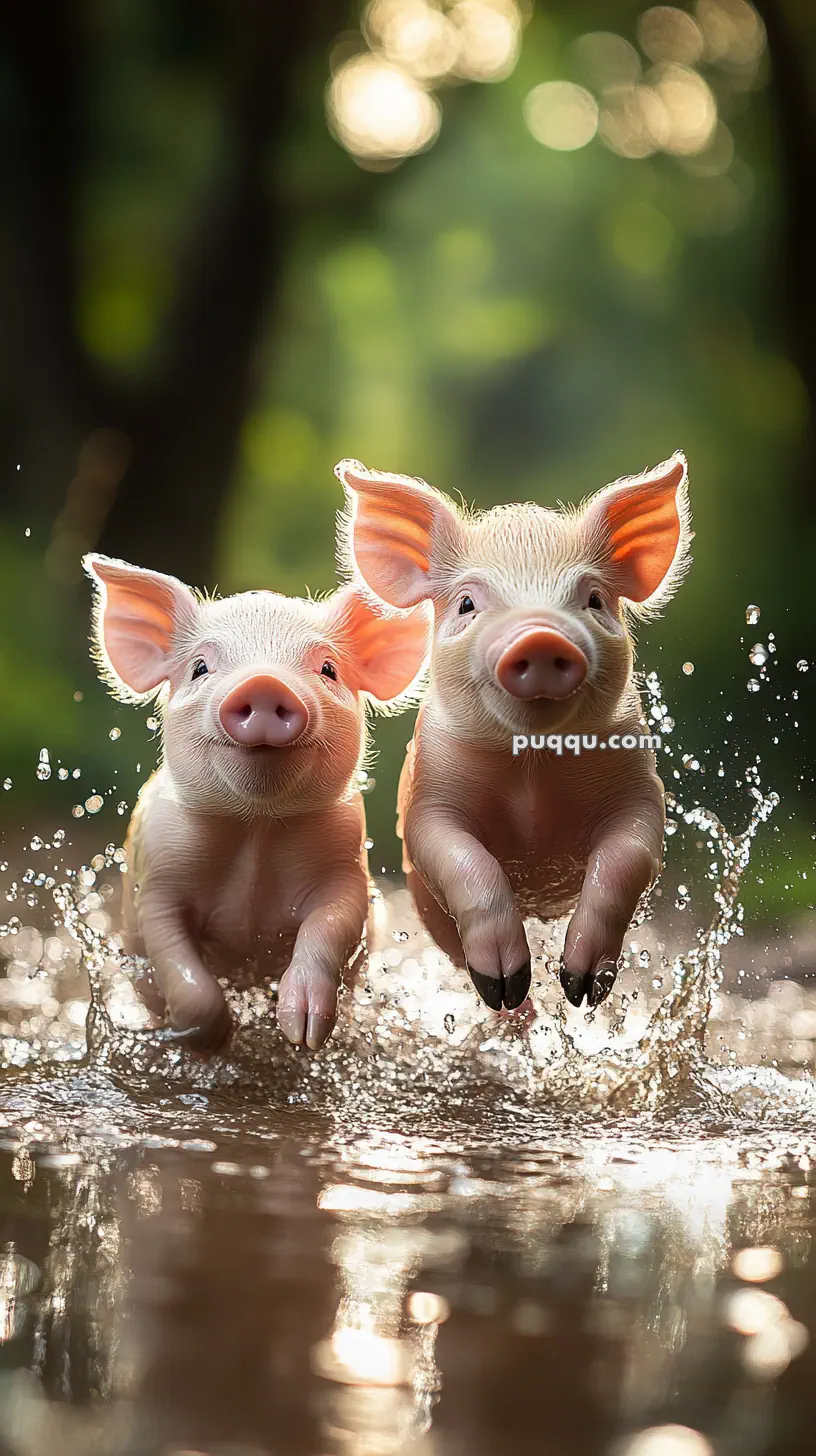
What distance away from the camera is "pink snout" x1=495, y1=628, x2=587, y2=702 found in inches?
53.4

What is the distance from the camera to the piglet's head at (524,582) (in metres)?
1.42

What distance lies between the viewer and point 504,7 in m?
3.99

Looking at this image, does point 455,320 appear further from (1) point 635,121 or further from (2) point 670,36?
(2) point 670,36

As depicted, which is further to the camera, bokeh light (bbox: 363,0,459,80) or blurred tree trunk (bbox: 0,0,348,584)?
bokeh light (bbox: 363,0,459,80)

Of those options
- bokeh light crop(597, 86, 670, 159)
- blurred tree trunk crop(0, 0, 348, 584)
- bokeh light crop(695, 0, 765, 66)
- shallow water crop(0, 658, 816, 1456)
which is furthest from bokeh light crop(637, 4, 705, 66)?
shallow water crop(0, 658, 816, 1456)

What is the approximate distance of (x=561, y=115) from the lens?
12.8ft

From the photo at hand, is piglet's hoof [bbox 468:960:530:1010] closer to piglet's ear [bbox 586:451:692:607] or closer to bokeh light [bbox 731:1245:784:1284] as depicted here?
bokeh light [bbox 731:1245:784:1284]

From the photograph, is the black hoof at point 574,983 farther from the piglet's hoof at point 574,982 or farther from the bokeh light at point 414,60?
the bokeh light at point 414,60

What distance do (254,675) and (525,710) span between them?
10.1 inches

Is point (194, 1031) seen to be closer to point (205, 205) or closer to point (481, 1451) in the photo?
point (481, 1451)

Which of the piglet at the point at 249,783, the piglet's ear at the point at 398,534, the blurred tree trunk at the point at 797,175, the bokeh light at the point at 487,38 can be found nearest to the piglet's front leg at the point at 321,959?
the piglet at the point at 249,783

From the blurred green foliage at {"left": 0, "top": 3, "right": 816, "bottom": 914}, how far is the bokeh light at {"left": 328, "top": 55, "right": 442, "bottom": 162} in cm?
6

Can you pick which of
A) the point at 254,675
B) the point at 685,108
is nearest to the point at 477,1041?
the point at 254,675

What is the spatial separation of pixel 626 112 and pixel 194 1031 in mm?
2870
